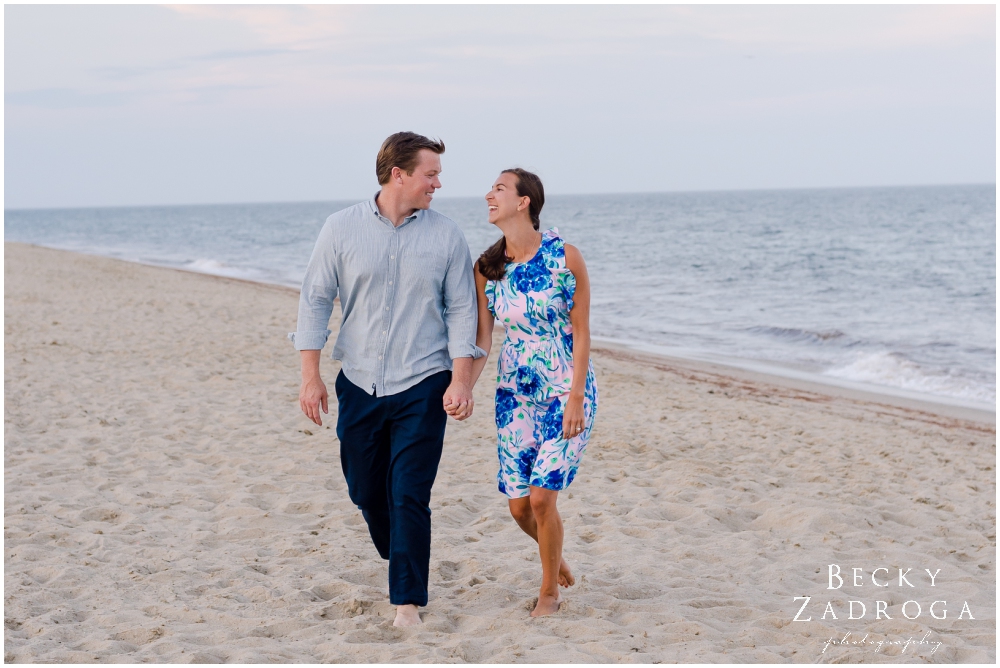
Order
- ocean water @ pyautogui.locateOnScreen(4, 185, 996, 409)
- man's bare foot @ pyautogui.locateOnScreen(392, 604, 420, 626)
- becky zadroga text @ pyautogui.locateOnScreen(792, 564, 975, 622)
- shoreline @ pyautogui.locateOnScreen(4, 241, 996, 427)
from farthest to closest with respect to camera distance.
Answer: ocean water @ pyautogui.locateOnScreen(4, 185, 996, 409)
shoreline @ pyautogui.locateOnScreen(4, 241, 996, 427)
becky zadroga text @ pyautogui.locateOnScreen(792, 564, 975, 622)
man's bare foot @ pyautogui.locateOnScreen(392, 604, 420, 626)

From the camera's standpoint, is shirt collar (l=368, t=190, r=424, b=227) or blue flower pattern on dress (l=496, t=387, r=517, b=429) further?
blue flower pattern on dress (l=496, t=387, r=517, b=429)

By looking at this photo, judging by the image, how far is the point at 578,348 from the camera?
3377 mm

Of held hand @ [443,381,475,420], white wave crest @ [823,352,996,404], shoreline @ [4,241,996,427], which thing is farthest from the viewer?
white wave crest @ [823,352,996,404]

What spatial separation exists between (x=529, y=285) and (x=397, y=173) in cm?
65

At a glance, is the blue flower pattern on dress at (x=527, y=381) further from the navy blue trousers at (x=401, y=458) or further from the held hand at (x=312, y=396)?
the held hand at (x=312, y=396)

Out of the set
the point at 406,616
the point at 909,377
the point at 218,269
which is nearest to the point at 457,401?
the point at 406,616

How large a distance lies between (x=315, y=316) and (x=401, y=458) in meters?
0.63

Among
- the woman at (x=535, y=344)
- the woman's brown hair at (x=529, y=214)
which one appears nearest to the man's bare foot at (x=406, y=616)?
the woman at (x=535, y=344)

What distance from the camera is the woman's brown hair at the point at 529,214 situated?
11.2ft

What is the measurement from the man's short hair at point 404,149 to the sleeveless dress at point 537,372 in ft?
1.77

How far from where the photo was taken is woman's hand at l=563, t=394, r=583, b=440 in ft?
11.0

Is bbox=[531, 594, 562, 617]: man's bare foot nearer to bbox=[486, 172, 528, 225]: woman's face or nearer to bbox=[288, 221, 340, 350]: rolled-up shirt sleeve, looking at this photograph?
bbox=[288, 221, 340, 350]: rolled-up shirt sleeve

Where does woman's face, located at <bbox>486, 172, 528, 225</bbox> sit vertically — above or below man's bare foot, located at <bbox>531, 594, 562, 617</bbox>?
above

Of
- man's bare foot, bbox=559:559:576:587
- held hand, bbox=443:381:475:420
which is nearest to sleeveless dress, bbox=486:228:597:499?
held hand, bbox=443:381:475:420
